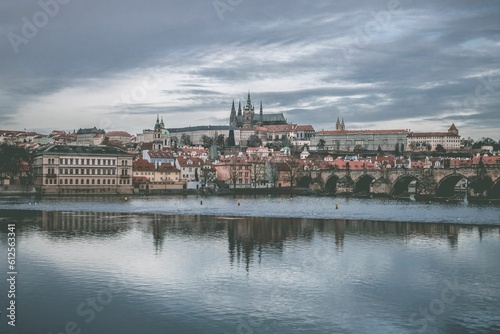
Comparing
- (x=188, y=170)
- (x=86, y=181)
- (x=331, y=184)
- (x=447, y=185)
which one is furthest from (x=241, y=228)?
(x=188, y=170)

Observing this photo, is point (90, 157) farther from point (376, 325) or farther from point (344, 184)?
point (376, 325)

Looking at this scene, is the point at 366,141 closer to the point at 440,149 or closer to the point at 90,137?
the point at 440,149

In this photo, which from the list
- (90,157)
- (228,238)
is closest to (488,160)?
(90,157)

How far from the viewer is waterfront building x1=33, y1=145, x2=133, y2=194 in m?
75.6

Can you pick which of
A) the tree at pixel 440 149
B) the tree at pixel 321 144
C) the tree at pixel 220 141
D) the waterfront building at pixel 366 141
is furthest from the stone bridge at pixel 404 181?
the tree at pixel 321 144

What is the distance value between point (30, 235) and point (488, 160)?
258 feet

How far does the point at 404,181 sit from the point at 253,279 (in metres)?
68.6

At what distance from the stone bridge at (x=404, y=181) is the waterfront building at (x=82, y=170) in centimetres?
2834

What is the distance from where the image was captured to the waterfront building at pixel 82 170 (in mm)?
75625

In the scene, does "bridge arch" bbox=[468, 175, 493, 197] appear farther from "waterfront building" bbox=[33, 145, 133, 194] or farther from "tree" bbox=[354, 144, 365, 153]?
"tree" bbox=[354, 144, 365, 153]

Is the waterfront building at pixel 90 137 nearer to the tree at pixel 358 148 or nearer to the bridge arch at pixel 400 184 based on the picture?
the tree at pixel 358 148

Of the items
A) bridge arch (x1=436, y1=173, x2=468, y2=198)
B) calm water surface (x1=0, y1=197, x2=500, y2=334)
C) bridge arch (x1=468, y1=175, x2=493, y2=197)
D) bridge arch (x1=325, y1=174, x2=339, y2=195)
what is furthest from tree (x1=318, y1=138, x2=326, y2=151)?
calm water surface (x1=0, y1=197, x2=500, y2=334)

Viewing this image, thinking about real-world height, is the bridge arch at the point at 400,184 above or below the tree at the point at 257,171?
below

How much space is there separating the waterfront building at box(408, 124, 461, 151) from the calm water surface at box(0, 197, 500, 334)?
157m
